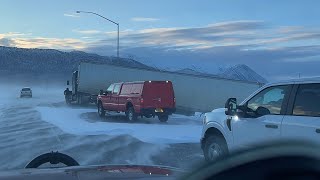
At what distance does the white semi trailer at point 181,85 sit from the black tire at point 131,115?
31.9 ft

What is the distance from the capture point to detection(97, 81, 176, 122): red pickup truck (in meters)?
24.0

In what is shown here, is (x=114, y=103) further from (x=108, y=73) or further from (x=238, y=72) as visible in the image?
(x=238, y=72)

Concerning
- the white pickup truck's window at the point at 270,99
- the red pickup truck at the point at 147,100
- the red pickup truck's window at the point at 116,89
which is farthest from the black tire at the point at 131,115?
the white pickup truck's window at the point at 270,99

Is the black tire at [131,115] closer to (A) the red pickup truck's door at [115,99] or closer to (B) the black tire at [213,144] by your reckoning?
(A) the red pickup truck's door at [115,99]

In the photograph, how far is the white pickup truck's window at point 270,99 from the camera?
26.0 ft

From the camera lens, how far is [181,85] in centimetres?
3628

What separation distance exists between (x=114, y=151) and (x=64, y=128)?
655 centimetres

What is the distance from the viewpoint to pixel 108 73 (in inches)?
1575

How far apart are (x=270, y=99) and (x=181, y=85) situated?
2798cm

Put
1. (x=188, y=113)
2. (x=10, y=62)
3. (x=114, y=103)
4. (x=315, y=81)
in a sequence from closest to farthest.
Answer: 1. (x=315, y=81)
2. (x=114, y=103)
3. (x=188, y=113)
4. (x=10, y=62)

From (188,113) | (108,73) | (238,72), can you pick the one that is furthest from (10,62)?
(188,113)

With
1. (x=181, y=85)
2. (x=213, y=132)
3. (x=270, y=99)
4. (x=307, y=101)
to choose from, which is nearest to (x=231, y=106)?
(x=270, y=99)

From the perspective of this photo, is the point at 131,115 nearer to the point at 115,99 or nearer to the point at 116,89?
the point at 115,99

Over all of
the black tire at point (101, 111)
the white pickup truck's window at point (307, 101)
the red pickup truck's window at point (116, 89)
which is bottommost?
the black tire at point (101, 111)
